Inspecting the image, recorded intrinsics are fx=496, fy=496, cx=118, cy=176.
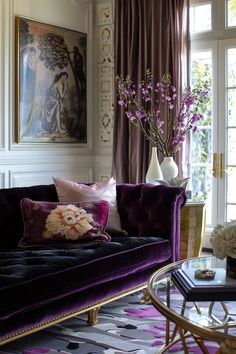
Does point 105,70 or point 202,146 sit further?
point 105,70

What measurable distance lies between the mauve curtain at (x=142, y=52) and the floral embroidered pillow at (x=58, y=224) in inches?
69.4

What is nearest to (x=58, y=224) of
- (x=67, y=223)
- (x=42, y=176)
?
(x=67, y=223)

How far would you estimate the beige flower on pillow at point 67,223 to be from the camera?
3.10 metres

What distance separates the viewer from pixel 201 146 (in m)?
4.90

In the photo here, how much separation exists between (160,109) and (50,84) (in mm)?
1187

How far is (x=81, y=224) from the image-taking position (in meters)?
3.15

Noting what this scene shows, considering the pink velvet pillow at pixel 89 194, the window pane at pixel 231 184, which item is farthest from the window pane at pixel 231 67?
the pink velvet pillow at pixel 89 194

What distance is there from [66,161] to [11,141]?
80 centimetres

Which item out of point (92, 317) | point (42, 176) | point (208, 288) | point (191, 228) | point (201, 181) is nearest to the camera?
point (208, 288)

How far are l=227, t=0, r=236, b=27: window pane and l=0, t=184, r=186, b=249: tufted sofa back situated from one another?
80.4 inches

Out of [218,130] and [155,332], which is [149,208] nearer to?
[155,332]

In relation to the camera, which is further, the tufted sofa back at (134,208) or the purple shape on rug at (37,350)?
the tufted sofa back at (134,208)

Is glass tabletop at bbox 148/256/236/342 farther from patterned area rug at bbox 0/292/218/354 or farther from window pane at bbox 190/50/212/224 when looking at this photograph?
window pane at bbox 190/50/212/224

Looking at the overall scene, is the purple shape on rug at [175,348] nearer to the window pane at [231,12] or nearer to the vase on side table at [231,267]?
the vase on side table at [231,267]
